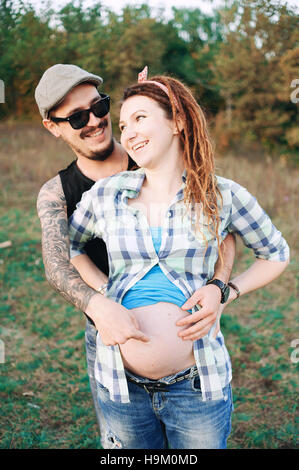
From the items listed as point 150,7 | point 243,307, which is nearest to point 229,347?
point 243,307

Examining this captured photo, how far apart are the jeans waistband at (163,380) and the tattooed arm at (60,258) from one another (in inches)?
14.7

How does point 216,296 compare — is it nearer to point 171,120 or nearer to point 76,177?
point 171,120

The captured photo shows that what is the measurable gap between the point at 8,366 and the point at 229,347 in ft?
7.37

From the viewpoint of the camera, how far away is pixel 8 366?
4.25 metres

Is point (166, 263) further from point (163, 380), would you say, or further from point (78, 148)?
point (78, 148)

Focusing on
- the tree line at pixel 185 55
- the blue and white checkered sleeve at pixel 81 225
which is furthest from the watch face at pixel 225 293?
the tree line at pixel 185 55

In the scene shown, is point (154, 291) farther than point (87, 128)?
No

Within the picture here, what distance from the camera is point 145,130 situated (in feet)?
5.78

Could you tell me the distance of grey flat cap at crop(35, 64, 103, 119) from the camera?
2.31 m

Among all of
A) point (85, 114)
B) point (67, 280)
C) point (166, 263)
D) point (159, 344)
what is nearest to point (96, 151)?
point (85, 114)

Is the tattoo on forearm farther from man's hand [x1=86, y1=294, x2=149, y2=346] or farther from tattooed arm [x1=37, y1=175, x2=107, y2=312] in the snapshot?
man's hand [x1=86, y1=294, x2=149, y2=346]

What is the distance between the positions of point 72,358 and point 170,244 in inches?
119

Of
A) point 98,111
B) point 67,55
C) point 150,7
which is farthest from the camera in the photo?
point 150,7
